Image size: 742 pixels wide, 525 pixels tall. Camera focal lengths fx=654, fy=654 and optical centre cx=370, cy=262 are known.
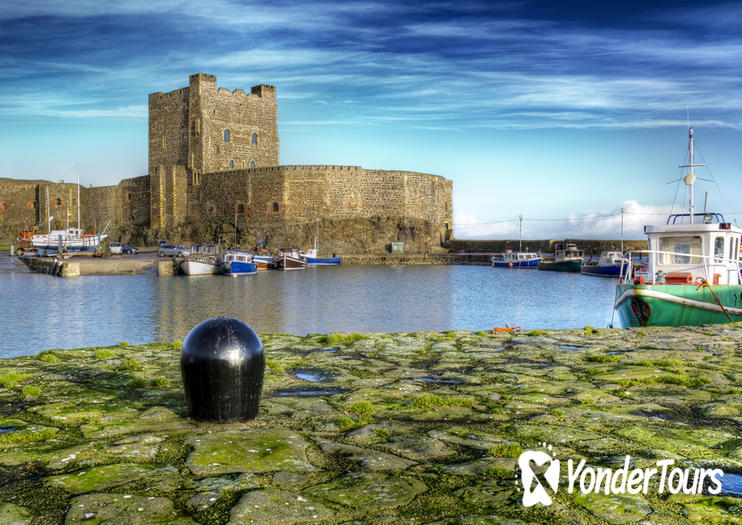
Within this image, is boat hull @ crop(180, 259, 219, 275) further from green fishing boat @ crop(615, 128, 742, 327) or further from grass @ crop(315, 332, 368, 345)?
grass @ crop(315, 332, 368, 345)

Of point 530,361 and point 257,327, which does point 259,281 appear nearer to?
point 257,327

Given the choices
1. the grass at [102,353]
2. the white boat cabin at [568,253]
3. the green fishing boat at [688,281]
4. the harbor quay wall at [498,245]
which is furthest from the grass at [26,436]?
the harbor quay wall at [498,245]

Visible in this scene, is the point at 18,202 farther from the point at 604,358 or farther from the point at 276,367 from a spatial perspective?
the point at 604,358

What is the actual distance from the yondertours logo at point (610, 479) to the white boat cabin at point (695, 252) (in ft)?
44.3

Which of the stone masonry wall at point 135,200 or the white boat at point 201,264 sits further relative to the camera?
the stone masonry wall at point 135,200

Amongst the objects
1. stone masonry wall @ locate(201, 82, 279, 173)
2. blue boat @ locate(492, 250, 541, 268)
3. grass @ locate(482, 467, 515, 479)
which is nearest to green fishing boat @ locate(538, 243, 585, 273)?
blue boat @ locate(492, 250, 541, 268)

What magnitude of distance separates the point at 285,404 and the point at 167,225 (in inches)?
2525

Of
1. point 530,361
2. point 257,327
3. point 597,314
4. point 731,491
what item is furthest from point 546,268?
point 731,491

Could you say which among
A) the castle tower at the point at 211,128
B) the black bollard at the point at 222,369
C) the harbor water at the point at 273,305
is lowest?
the harbor water at the point at 273,305

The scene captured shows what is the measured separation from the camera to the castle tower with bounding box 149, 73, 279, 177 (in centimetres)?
6325

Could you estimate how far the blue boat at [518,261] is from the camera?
63.5 meters

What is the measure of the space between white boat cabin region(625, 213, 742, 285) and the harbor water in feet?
16.5

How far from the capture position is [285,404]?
20.4 feet

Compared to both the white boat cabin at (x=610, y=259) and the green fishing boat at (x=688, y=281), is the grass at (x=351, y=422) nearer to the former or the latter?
the green fishing boat at (x=688, y=281)
